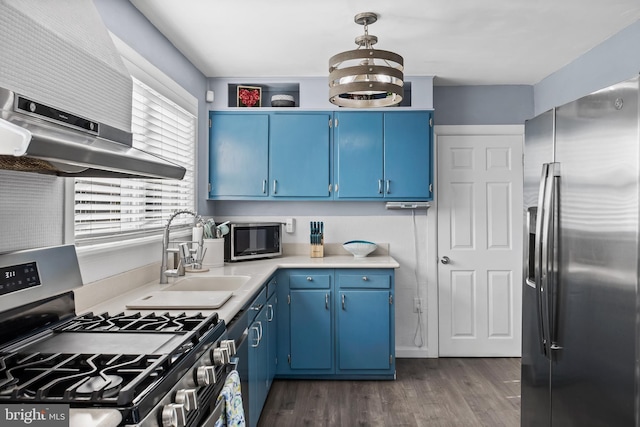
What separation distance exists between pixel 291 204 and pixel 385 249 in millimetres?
909

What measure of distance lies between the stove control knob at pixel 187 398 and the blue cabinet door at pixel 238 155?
271 centimetres

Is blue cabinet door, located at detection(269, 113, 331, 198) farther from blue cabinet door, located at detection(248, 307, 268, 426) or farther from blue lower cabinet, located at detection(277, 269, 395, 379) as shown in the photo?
blue cabinet door, located at detection(248, 307, 268, 426)

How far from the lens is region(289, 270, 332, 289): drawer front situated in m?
3.57

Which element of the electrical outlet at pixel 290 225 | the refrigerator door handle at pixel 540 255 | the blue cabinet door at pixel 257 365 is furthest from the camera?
the electrical outlet at pixel 290 225

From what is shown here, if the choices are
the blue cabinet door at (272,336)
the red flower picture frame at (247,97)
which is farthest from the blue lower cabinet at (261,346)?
the red flower picture frame at (247,97)

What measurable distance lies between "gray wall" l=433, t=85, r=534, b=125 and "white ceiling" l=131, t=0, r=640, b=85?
360 millimetres

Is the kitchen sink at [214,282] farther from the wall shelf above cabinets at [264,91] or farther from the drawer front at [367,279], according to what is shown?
the wall shelf above cabinets at [264,91]

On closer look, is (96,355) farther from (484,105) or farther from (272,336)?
(484,105)

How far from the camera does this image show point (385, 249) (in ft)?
13.7

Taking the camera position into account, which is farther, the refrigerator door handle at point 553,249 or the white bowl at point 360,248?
the white bowl at point 360,248

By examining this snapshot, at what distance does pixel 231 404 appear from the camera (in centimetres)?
170

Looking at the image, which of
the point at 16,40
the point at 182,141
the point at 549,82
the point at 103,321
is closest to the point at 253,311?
the point at 103,321

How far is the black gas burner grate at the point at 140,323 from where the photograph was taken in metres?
1.62

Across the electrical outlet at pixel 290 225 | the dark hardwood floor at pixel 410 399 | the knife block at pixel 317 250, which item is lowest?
the dark hardwood floor at pixel 410 399
